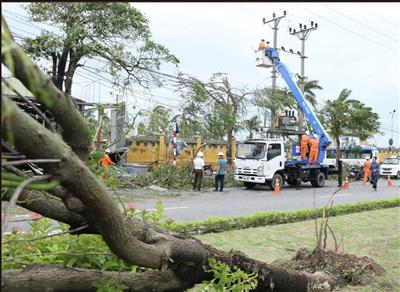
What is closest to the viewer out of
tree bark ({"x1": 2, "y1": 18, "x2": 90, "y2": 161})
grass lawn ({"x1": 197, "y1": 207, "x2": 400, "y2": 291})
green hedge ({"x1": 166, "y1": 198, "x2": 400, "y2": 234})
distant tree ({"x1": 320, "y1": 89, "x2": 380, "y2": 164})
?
tree bark ({"x1": 2, "y1": 18, "x2": 90, "y2": 161})

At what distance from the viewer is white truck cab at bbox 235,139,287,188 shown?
1859cm

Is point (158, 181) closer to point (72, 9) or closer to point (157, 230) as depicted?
point (72, 9)

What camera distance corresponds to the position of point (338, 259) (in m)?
5.32

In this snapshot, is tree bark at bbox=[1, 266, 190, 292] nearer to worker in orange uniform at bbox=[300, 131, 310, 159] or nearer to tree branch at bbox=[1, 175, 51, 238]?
tree branch at bbox=[1, 175, 51, 238]

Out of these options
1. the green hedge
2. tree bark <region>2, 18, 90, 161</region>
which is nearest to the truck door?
the green hedge

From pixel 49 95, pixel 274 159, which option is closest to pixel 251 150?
pixel 274 159

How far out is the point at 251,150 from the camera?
62.4 feet

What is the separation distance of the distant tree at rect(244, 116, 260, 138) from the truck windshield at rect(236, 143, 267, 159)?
17.5 ft

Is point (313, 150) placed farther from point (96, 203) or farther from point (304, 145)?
point (96, 203)

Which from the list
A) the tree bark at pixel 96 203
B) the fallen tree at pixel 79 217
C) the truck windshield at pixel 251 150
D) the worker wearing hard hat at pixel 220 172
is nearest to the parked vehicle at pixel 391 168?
the truck windshield at pixel 251 150

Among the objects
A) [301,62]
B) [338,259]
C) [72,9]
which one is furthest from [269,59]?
[338,259]

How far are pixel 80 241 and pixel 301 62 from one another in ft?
90.0

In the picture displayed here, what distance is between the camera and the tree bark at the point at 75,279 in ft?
7.43

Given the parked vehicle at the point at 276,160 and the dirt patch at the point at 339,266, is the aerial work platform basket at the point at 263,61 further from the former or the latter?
the dirt patch at the point at 339,266
